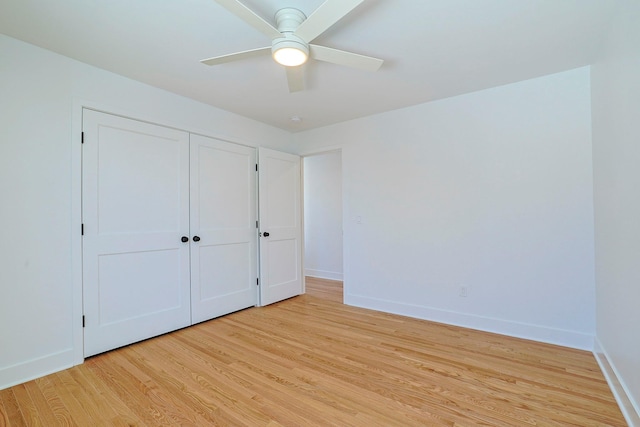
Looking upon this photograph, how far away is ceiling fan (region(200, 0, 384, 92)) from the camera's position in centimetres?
144

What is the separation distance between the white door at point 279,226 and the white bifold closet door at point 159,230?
160 millimetres

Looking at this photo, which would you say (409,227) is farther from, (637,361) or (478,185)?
(637,361)

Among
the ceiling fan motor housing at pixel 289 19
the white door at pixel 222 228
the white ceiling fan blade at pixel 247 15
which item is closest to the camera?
the white ceiling fan blade at pixel 247 15

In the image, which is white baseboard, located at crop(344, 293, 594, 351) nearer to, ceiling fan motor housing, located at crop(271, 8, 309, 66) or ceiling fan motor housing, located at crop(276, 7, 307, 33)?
ceiling fan motor housing, located at crop(271, 8, 309, 66)

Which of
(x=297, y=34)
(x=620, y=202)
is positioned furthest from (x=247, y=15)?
(x=620, y=202)

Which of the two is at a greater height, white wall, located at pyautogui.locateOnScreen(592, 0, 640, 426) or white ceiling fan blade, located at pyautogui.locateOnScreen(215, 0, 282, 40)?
white ceiling fan blade, located at pyautogui.locateOnScreen(215, 0, 282, 40)

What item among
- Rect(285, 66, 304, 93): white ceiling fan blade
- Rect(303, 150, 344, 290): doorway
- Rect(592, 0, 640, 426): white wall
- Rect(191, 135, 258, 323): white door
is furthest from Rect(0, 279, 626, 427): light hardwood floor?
Rect(303, 150, 344, 290): doorway

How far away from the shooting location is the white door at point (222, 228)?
3100mm

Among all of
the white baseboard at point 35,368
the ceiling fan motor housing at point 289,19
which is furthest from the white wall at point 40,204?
the ceiling fan motor housing at point 289,19

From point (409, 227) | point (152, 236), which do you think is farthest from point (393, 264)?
point (152, 236)

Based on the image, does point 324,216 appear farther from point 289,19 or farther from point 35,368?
point 35,368

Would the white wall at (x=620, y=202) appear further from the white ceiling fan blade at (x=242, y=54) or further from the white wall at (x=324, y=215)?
the white wall at (x=324, y=215)

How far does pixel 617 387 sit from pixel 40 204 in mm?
4211

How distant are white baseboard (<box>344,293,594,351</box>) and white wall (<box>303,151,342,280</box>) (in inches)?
65.0
